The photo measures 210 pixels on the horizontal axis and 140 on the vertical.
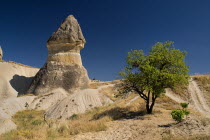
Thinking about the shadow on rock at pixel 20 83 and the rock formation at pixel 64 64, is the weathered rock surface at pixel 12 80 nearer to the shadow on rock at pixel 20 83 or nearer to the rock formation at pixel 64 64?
the shadow on rock at pixel 20 83

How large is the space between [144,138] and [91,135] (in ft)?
10.1

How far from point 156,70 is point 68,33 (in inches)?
820

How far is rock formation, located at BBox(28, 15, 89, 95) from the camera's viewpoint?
1077 inches

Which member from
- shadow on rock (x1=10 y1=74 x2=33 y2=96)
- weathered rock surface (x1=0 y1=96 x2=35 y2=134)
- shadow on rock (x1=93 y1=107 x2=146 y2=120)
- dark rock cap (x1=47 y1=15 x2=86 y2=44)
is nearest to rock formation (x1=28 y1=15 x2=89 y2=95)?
dark rock cap (x1=47 y1=15 x2=86 y2=44)

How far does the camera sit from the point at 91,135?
9758 mm

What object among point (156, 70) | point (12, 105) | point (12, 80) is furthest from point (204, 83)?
point (12, 80)

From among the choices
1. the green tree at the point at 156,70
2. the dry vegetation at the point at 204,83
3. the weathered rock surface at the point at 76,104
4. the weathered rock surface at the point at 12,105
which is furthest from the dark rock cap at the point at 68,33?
the dry vegetation at the point at 204,83

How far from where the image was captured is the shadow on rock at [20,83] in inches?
1182

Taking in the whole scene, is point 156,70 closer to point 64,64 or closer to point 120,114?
point 120,114

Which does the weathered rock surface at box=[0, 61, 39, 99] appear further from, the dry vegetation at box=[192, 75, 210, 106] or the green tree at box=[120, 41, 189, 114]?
the dry vegetation at box=[192, 75, 210, 106]

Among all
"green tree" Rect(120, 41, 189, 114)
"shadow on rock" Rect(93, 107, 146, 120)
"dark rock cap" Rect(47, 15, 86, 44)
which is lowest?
"shadow on rock" Rect(93, 107, 146, 120)

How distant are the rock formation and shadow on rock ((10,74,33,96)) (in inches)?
135

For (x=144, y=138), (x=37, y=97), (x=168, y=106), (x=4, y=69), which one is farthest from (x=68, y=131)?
(x=4, y=69)

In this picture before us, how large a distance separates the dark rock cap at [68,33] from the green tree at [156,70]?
16.9m
